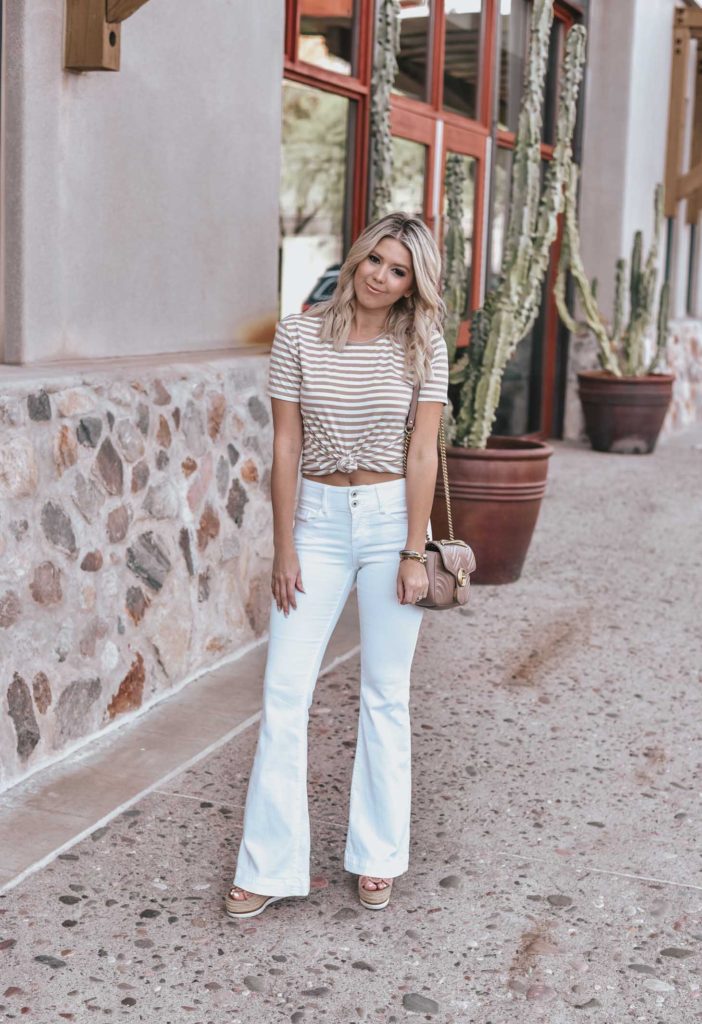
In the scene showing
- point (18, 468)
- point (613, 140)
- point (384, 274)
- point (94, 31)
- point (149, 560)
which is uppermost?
point (613, 140)

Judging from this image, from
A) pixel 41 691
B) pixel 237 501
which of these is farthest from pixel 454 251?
pixel 41 691

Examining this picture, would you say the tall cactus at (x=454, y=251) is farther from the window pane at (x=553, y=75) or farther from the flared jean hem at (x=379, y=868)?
the window pane at (x=553, y=75)

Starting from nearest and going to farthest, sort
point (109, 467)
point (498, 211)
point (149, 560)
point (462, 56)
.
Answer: point (109, 467) → point (149, 560) → point (462, 56) → point (498, 211)

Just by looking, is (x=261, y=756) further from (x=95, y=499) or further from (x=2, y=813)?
(x=95, y=499)

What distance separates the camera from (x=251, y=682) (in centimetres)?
482

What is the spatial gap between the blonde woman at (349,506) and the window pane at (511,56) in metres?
6.98

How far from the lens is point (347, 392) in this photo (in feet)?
9.76

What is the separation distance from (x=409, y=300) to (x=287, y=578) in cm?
69

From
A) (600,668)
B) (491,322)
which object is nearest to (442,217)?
(491,322)

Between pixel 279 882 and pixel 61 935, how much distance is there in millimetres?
496

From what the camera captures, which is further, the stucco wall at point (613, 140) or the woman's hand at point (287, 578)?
the stucco wall at point (613, 140)

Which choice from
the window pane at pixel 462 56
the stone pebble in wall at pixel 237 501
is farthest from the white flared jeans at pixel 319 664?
the window pane at pixel 462 56

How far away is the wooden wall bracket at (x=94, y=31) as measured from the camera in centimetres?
406

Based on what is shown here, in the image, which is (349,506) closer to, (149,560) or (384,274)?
(384,274)
